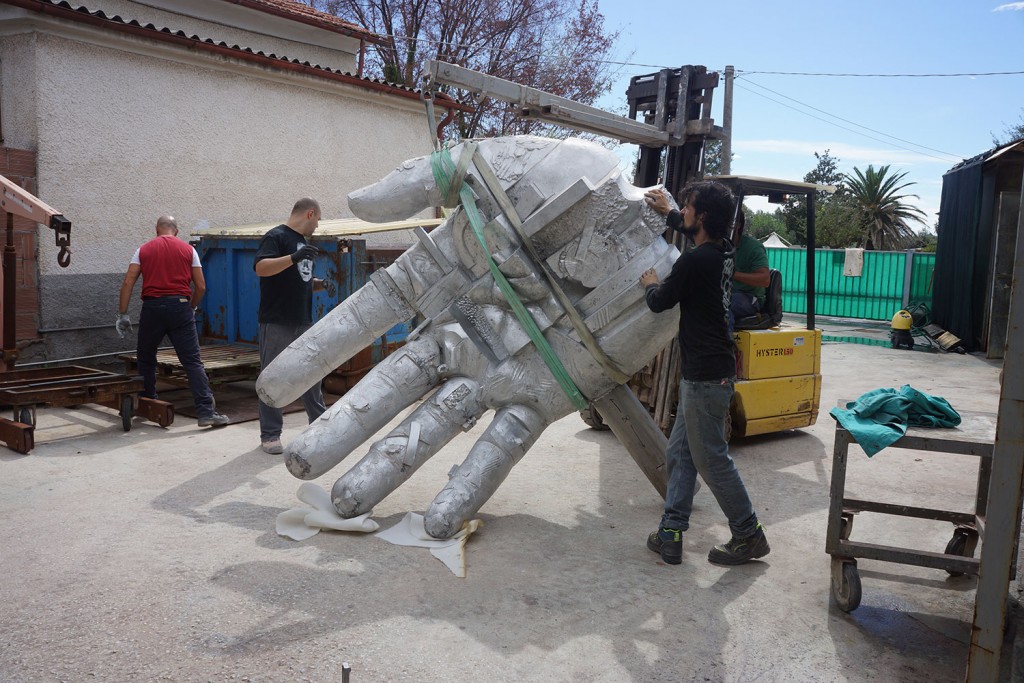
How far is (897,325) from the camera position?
12.5 metres

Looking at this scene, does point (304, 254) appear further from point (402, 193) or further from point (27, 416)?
point (27, 416)

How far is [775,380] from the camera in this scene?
A: 626 cm

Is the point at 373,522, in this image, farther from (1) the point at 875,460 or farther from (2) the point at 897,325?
(2) the point at 897,325

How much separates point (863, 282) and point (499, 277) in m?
13.9

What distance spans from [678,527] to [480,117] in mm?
14159

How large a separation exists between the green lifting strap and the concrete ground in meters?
0.84

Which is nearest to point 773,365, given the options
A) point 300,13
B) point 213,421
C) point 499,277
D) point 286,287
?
point 499,277

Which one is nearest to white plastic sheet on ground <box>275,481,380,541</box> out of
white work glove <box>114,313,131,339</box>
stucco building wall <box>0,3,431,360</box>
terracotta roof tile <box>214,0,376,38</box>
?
white work glove <box>114,313,131,339</box>

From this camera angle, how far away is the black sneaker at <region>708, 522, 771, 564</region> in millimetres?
3912

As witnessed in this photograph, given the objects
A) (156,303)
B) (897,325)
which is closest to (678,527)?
(156,303)

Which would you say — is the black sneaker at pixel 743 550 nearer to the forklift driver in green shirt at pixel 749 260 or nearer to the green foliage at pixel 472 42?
the forklift driver in green shirt at pixel 749 260

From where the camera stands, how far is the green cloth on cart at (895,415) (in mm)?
3277

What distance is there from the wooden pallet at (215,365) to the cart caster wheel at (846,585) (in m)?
5.23

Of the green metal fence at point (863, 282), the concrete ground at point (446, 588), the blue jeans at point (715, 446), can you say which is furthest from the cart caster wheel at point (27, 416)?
the green metal fence at point (863, 282)
